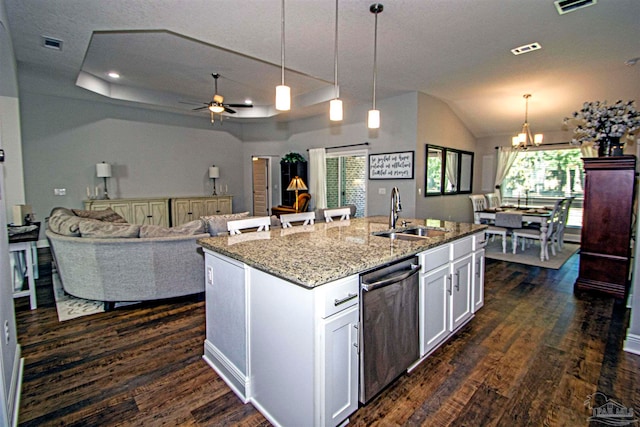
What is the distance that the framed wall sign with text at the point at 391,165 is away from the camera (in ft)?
19.1

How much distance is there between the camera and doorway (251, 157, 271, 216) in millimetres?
8852

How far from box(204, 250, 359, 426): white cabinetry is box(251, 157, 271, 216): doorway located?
6.87 m

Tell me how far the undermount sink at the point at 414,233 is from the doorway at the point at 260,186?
6.25 metres

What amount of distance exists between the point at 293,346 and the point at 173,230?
92.5 inches

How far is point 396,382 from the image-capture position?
216cm

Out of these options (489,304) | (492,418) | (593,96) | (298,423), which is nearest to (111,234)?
(298,423)

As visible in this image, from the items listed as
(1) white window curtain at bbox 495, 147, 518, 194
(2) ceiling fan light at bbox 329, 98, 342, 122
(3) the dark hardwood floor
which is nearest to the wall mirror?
(1) white window curtain at bbox 495, 147, 518, 194

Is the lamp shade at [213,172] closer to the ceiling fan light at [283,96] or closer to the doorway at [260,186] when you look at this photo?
the doorway at [260,186]

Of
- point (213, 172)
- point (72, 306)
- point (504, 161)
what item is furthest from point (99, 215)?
point (504, 161)

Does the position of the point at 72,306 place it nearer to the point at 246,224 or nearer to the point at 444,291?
the point at 246,224

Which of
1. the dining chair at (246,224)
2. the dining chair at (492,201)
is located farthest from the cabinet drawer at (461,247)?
the dining chair at (492,201)

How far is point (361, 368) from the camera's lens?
1.78 m

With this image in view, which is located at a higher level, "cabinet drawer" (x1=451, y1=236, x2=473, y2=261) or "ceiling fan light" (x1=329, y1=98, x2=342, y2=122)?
"ceiling fan light" (x1=329, y1=98, x2=342, y2=122)

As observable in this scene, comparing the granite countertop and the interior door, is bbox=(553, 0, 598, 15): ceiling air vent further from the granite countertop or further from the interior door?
the interior door
